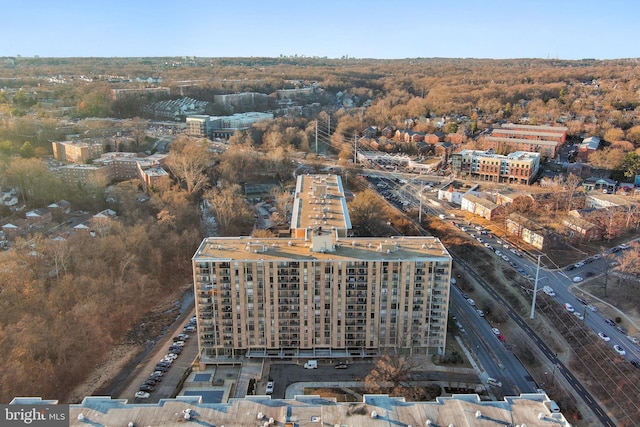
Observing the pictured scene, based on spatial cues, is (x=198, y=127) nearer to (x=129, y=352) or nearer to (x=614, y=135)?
(x=129, y=352)

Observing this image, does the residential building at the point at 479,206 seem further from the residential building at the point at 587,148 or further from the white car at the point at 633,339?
the residential building at the point at 587,148

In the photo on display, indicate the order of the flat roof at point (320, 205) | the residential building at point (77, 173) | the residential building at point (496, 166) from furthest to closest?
the residential building at point (496, 166) < the residential building at point (77, 173) < the flat roof at point (320, 205)

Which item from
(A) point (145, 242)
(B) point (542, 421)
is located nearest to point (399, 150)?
(A) point (145, 242)

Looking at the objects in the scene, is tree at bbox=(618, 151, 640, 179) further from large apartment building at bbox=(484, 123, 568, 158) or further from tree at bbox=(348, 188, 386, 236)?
tree at bbox=(348, 188, 386, 236)

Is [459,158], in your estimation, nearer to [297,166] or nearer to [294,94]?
[297,166]

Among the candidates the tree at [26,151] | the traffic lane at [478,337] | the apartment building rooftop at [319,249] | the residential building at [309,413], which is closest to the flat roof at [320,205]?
the apartment building rooftop at [319,249]

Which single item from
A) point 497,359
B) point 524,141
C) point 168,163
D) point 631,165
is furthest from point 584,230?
point 168,163
